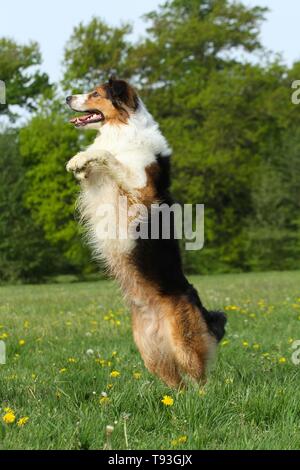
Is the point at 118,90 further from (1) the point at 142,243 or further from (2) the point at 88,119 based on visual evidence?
(1) the point at 142,243

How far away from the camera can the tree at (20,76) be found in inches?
1399

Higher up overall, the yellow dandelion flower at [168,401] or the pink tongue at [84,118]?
the pink tongue at [84,118]

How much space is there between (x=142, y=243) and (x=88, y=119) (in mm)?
1323

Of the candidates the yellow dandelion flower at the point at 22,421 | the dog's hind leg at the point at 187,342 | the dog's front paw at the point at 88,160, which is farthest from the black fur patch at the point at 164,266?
the yellow dandelion flower at the point at 22,421

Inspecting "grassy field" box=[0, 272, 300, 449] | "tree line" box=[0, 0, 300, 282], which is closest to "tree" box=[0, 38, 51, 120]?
"tree line" box=[0, 0, 300, 282]

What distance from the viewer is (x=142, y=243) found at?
15.9ft

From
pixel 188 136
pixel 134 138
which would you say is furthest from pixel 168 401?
pixel 188 136

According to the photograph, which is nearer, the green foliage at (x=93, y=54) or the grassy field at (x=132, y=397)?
the grassy field at (x=132, y=397)

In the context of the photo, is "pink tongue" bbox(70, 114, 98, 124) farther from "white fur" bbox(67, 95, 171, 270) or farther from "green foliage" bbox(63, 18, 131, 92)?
"green foliage" bbox(63, 18, 131, 92)

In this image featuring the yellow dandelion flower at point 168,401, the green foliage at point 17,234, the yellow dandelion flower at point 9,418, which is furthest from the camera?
the green foliage at point 17,234

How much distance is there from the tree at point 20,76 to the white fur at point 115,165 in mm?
31072

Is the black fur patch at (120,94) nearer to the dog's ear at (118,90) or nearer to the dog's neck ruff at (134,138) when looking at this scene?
the dog's ear at (118,90)

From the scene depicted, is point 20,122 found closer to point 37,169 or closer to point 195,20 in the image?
point 37,169
